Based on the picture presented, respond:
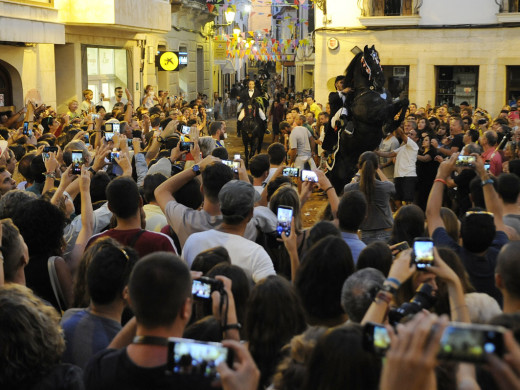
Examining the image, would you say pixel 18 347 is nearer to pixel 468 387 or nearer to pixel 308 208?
pixel 468 387

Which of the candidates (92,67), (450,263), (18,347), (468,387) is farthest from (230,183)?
(92,67)

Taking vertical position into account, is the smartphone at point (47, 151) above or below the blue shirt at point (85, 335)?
above

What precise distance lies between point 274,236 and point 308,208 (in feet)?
24.9

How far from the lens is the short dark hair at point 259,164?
706 cm

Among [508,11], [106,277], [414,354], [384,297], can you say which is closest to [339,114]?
[106,277]

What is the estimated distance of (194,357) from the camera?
2230 mm

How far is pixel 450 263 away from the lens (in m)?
4.03

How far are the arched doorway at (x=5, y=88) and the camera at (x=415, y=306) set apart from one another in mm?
14142

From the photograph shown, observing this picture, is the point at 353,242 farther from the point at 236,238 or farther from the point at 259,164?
the point at 259,164

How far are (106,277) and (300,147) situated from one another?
10.1 metres

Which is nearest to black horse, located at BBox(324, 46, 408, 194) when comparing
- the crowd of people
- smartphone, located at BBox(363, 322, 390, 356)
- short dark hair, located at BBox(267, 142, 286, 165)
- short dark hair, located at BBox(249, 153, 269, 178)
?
short dark hair, located at BBox(267, 142, 286, 165)

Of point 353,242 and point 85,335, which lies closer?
point 85,335

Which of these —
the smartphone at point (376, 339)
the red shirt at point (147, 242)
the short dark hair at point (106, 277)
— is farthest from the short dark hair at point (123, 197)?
the smartphone at point (376, 339)

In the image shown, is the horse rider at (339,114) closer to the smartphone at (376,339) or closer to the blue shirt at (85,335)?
the blue shirt at (85,335)
